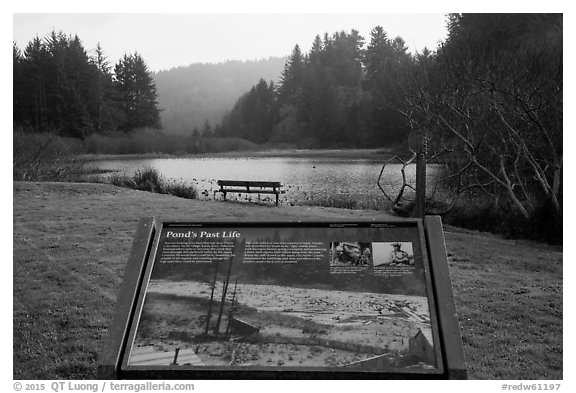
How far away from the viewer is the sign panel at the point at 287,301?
3199mm

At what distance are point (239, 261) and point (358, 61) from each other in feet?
30.7

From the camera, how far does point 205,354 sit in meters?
3.22

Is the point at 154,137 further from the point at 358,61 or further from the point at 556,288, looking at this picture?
the point at 556,288

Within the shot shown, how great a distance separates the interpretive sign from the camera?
10.4ft

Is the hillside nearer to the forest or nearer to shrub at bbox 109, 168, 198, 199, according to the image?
the forest

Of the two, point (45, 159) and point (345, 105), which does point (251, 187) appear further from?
point (45, 159)

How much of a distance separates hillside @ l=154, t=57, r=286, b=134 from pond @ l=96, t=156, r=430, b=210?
86 cm

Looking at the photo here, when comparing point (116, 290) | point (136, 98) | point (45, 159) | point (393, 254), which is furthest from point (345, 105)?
point (393, 254)

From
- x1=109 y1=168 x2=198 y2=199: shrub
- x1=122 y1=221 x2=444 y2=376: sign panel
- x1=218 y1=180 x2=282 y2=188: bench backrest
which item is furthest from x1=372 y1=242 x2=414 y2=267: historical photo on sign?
x1=109 y1=168 x2=198 y2=199: shrub

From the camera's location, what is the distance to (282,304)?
346 centimetres

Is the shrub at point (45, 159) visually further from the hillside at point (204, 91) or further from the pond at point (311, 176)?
the pond at point (311, 176)

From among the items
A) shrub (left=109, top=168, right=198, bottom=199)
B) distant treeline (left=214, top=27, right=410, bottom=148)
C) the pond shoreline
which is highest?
Answer: distant treeline (left=214, top=27, right=410, bottom=148)

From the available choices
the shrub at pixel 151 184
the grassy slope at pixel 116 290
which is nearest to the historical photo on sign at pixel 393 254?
the grassy slope at pixel 116 290
